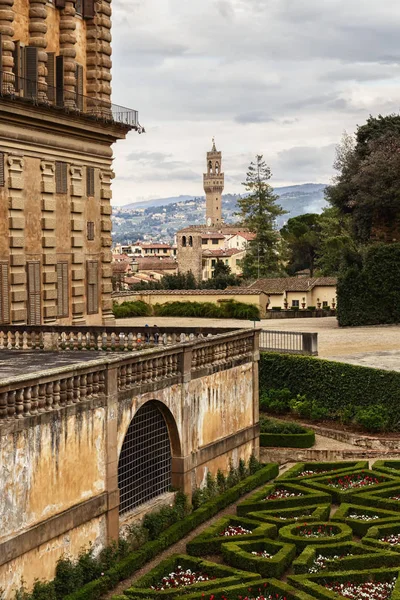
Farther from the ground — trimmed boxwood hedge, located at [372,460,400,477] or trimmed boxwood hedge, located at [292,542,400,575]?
trimmed boxwood hedge, located at [372,460,400,477]

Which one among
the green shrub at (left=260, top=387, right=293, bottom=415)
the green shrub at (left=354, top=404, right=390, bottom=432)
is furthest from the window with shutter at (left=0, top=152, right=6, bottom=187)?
the green shrub at (left=354, top=404, right=390, bottom=432)

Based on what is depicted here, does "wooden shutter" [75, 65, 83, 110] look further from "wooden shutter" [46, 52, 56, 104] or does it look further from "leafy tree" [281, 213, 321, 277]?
"leafy tree" [281, 213, 321, 277]

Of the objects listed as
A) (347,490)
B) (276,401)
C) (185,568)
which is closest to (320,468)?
(347,490)

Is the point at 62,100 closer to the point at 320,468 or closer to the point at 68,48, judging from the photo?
the point at 68,48

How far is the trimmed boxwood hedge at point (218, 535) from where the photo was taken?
74.9 feet

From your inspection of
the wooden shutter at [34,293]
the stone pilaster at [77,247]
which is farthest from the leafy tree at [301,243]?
the wooden shutter at [34,293]

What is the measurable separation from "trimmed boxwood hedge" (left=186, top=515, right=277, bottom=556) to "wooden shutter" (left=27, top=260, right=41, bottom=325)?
12.1 metres

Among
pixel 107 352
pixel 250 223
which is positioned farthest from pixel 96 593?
pixel 250 223

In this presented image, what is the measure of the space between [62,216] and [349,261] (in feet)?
108

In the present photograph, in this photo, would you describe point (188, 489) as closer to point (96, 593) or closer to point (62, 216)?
point (96, 593)

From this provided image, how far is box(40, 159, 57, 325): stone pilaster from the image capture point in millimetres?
34375

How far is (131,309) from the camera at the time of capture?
67688 mm

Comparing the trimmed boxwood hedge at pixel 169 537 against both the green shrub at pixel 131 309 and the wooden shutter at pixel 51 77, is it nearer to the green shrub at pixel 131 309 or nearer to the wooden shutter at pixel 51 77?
the wooden shutter at pixel 51 77

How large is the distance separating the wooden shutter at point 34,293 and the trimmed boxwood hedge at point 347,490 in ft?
36.7
